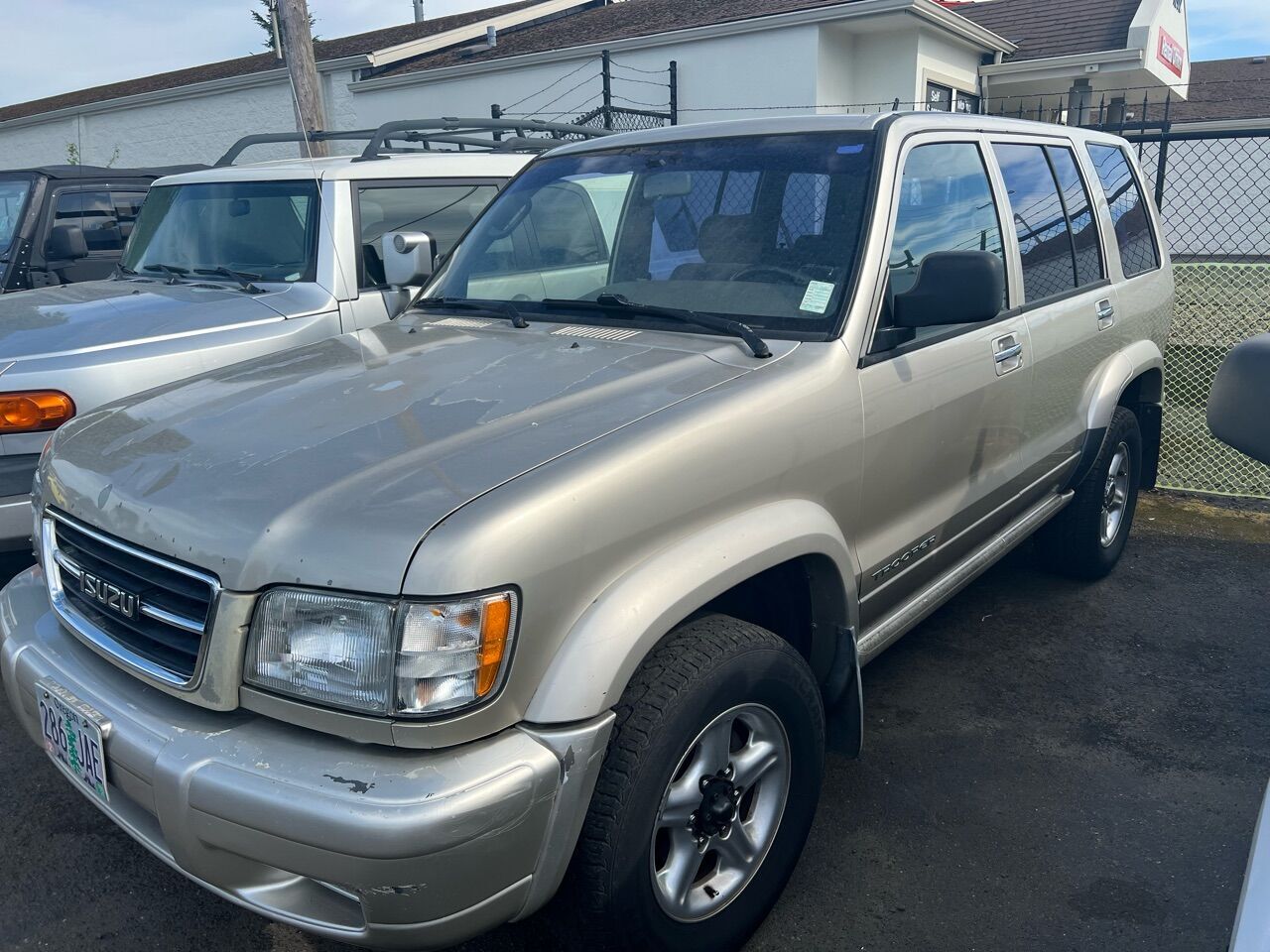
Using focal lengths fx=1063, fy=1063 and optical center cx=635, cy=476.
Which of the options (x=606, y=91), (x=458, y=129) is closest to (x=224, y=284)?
(x=458, y=129)

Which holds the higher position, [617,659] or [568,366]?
[568,366]

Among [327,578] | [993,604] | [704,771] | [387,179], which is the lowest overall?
[993,604]

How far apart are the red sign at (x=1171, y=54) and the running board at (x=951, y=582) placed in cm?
1886

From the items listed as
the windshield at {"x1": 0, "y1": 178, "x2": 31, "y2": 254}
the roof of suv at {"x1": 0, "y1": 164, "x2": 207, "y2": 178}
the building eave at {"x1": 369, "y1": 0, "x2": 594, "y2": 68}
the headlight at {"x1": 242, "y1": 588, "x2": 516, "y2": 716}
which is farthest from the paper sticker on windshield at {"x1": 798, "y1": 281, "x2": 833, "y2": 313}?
the building eave at {"x1": 369, "y1": 0, "x2": 594, "y2": 68}

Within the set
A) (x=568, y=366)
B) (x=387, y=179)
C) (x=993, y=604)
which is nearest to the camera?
(x=568, y=366)

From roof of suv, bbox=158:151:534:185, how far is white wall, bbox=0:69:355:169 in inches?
557

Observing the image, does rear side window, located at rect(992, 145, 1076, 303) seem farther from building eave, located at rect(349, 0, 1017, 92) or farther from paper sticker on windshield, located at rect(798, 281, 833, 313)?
building eave, located at rect(349, 0, 1017, 92)

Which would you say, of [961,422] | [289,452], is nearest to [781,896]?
[961,422]

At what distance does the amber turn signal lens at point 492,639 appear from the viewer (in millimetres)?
1854

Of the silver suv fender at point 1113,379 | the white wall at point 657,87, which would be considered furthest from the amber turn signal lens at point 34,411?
the white wall at point 657,87

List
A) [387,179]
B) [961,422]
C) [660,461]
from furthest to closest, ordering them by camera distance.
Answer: [387,179]
[961,422]
[660,461]

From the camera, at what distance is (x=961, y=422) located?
124 inches

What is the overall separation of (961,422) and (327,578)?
6.59 feet

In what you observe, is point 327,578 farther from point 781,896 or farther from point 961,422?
point 961,422
